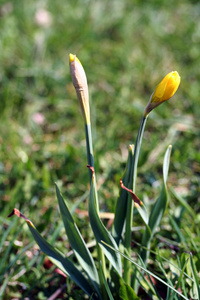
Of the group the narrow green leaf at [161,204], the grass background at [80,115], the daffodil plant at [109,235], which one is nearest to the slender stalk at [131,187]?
the daffodil plant at [109,235]

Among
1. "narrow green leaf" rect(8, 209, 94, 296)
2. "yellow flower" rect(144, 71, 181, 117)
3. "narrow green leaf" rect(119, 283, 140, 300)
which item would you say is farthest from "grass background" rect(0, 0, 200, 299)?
"yellow flower" rect(144, 71, 181, 117)

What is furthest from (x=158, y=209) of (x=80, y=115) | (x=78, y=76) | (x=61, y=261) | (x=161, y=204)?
(x=80, y=115)

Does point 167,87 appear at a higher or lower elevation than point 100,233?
higher

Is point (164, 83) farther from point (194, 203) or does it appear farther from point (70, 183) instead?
point (70, 183)

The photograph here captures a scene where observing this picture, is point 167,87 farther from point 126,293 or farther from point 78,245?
point 126,293

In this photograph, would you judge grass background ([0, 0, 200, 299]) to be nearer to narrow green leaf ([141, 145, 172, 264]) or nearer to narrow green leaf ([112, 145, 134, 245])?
narrow green leaf ([141, 145, 172, 264])

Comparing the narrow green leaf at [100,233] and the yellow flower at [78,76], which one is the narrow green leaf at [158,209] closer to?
the narrow green leaf at [100,233]
